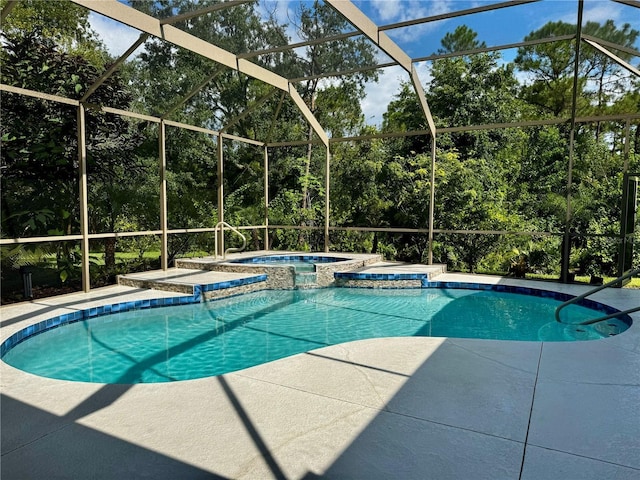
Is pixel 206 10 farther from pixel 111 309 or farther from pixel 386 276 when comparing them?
pixel 386 276

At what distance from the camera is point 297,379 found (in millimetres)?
3248

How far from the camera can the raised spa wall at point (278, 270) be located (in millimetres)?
8406

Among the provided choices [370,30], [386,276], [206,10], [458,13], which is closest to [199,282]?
[386,276]

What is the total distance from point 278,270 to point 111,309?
3110mm

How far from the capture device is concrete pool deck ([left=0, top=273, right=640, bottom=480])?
2129 millimetres

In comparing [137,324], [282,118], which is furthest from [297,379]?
[282,118]

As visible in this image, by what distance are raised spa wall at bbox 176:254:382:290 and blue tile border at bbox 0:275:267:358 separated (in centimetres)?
20

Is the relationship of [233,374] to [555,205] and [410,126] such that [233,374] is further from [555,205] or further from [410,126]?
[410,126]

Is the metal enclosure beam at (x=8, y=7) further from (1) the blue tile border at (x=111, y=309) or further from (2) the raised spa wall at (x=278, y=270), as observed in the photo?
(2) the raised spa wall at (x=278, y=270)

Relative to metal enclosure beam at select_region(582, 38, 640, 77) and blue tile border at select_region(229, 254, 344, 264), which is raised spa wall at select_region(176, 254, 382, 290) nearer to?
blue tile border at select_region(229, 254, 344, 264)

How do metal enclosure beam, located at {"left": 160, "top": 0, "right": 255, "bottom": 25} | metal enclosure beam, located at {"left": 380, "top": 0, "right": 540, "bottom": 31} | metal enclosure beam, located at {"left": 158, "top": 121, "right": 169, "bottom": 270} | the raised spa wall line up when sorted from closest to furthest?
metal enclosure beam, located at {"left": 160, "top": 0, "right": 255, "bottom": 25}
metal enclosure beam, located at {"left": 380, "top": 0, "right": 540, "bottom": 31}
metal enclosure beam, located at {"left": 158, "top": 121, "right": 169, "bottom": 270}
the raised spa wall

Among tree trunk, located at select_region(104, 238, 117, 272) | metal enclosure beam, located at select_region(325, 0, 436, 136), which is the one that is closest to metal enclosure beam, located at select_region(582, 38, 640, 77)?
metal enclosure beam, located at select_region(325, 0, 436, 136)

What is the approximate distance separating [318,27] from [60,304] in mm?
10524

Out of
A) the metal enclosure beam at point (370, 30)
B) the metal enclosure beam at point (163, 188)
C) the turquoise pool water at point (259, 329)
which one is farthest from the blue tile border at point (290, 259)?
the metal enclosure beam at point (370, 30)
